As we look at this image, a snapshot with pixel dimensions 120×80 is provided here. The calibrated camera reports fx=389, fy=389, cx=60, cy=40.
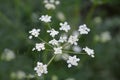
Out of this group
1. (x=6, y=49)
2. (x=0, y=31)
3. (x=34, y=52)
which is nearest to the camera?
(x=34, y=52)

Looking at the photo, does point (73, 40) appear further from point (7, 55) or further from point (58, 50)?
point (7, 55)

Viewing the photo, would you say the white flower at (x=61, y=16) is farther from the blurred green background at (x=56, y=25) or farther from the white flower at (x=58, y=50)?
the white flower at (x=58, y=50)

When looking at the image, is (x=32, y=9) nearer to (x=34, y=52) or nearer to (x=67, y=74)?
(x=67, y=74)

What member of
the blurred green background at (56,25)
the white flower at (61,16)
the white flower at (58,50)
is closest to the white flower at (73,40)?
the white flower at (58,50)

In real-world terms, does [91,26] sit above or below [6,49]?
above

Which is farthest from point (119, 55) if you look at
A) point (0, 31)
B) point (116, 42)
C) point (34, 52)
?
point (34, 52)

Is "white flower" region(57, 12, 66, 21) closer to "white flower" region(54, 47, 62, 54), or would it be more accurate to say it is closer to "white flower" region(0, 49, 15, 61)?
"white flower" region(0, 49, 15, 61)

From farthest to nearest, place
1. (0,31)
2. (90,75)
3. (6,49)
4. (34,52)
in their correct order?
1. (90,75)
2. (0,31)
3. (6,49)
4. (34,52)

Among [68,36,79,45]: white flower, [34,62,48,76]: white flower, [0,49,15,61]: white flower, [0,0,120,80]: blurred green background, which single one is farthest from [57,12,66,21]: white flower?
[34,62,48,76]: white flower

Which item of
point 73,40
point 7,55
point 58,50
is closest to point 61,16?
point 7,55
